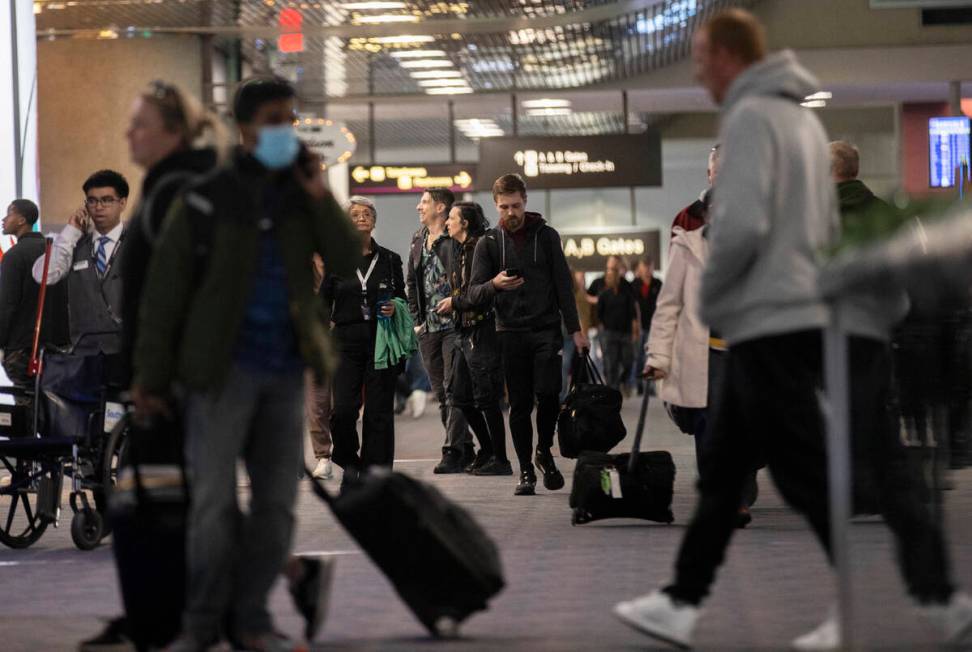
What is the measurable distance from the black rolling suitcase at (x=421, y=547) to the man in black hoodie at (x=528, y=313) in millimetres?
5140

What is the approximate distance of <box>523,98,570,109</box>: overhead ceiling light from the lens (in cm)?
2800

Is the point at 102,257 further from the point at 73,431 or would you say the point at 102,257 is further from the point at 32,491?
the point at 32,491

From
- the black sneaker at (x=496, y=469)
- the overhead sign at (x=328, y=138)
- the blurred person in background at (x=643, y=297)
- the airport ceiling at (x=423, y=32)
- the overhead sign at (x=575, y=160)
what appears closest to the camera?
the black sneaker at (x=496, y=469)

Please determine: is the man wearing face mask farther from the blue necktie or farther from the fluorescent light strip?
the fluorescent light strip

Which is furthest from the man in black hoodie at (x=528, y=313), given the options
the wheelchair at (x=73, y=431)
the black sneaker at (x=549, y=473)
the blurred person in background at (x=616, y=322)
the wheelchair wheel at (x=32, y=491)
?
the blurred person in background at (x=616, y=322)

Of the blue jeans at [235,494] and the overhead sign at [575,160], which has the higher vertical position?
the overhead sign at [575,160]

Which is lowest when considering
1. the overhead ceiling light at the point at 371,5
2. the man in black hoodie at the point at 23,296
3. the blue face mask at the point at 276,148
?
the man in black hoodie at the point at 23,296

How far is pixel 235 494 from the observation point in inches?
201

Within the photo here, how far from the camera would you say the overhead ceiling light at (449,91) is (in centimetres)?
2681

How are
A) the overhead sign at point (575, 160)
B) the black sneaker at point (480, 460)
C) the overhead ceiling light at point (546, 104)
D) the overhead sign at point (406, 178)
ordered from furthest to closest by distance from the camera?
the overhead ceiling light at point (546, 104) → the overhead sign at point (406, 178) → the overhead sign at point (575, 160) → the black sneaker at point (480, 460)

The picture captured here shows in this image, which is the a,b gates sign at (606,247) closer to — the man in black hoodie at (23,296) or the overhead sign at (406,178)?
the overhead sign at (406,178)

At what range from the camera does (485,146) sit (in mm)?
24906

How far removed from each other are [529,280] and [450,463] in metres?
2.54

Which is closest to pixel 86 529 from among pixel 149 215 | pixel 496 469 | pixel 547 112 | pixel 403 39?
pixel 149 215
